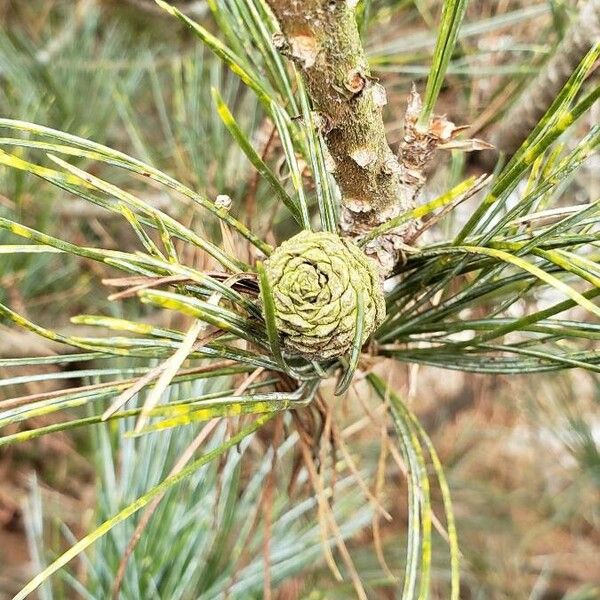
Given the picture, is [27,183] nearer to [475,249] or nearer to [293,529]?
[293,529]

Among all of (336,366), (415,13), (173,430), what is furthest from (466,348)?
(415,13)

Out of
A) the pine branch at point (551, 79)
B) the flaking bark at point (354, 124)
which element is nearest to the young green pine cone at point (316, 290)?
the flaking bark at point (354, 124)

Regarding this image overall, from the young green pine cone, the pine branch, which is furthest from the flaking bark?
the pine branch

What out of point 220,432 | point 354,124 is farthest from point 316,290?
point 220,432

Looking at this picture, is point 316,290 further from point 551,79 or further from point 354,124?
point 551,79

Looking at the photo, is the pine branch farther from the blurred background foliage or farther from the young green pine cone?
the young green pine cone
